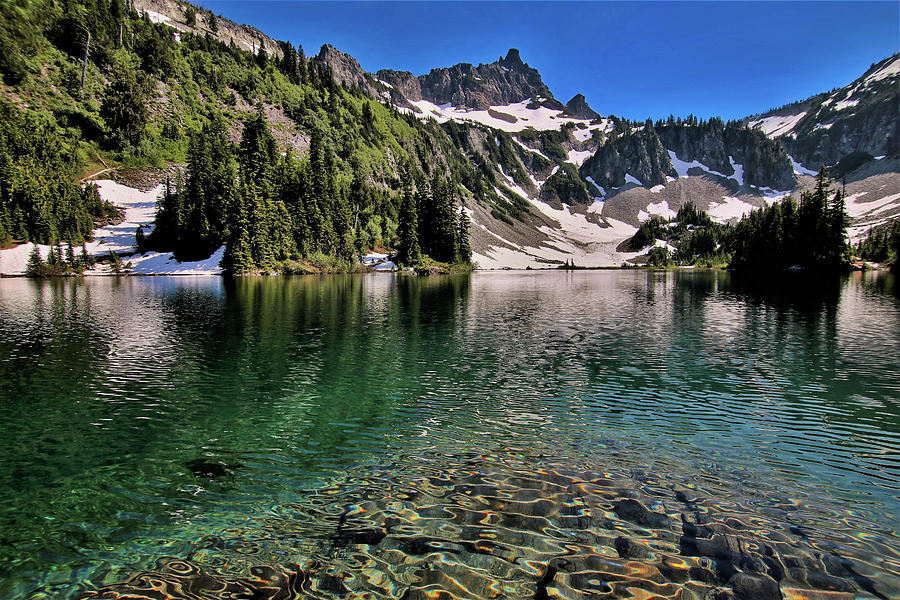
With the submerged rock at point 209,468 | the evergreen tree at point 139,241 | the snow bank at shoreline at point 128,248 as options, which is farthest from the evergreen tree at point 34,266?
the submerged rock at point 209,468

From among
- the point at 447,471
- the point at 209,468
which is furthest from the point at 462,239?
the point at 447,471

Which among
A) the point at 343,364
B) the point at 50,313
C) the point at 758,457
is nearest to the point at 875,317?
the point at 758,457

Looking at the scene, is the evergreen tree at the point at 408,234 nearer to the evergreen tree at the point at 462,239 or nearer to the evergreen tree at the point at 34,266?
the evergreen tree at the point at 462,239

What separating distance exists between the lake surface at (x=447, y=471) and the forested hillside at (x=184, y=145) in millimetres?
87455

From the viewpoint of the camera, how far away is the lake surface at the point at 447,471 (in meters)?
6.48

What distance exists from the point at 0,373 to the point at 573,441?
77.2 feet

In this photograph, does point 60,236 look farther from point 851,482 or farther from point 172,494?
point 851,482

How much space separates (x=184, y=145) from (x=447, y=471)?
6558 inches

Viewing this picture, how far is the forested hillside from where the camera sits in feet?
328

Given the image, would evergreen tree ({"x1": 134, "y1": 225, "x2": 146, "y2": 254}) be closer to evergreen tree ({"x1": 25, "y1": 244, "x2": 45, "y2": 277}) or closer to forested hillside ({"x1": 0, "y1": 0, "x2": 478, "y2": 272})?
forested hillside ({"x1": 0, "y1": 0, "x2": 478, "y2": 272})

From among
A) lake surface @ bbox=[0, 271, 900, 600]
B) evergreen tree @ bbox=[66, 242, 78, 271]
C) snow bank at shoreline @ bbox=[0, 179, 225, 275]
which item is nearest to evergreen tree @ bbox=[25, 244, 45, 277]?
snow bank at shoreline @ bbox=[0, 179, 225, 275]

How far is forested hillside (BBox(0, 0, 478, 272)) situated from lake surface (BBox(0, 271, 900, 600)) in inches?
3443

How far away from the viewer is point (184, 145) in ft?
463

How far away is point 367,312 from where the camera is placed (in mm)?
39375
